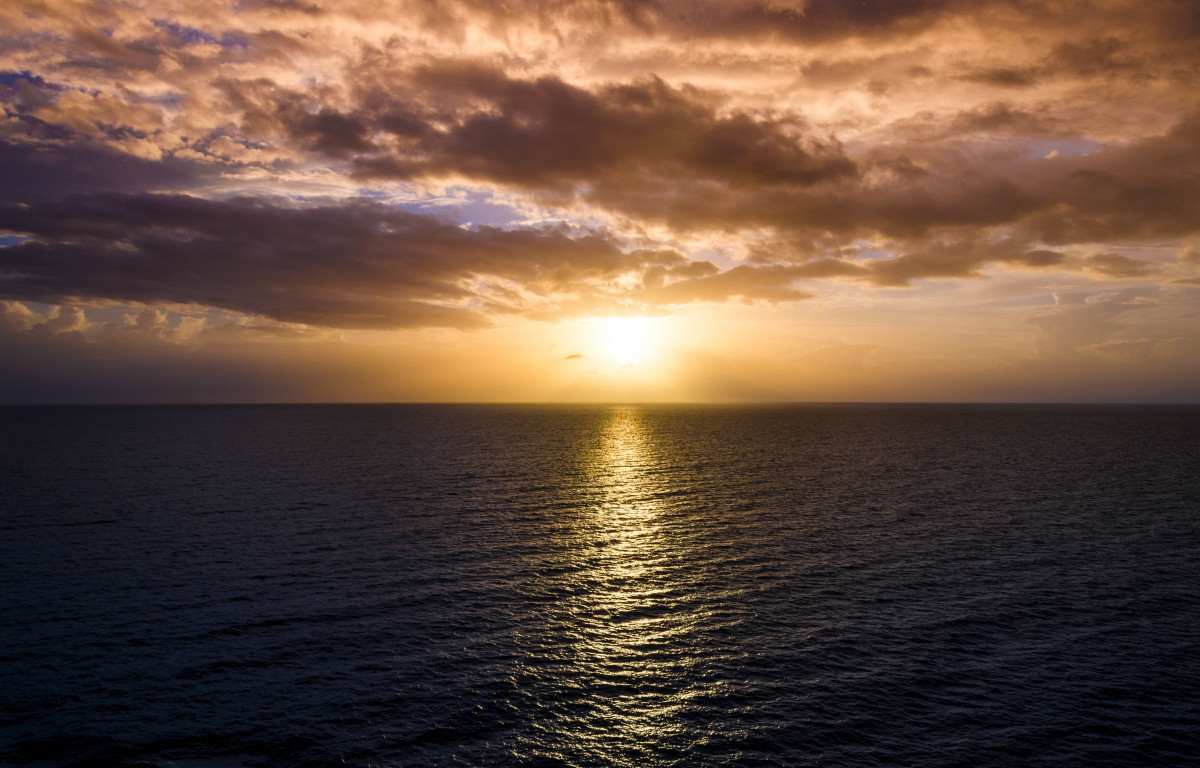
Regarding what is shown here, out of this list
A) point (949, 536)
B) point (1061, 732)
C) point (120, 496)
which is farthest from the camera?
point (120, 496)

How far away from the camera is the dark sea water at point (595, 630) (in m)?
28.3

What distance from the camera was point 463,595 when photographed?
46.0 meters

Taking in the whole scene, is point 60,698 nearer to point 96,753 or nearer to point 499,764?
point 96,753

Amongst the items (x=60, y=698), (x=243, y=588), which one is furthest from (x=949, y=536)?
(x=60, y=698)

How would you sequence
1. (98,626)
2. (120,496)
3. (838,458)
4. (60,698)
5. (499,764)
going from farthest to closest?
(838,458) < (120,496) < (98,626) < (60,698) < (499,764)

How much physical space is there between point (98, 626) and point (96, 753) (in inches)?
637

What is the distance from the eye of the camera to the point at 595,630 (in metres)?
40.5

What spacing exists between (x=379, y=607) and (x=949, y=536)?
5475cm

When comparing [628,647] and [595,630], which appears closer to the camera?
[628,647]

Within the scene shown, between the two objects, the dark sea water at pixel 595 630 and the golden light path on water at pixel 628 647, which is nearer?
the dark sea water at pixel 595 630

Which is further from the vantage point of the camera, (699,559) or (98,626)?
(699,559)

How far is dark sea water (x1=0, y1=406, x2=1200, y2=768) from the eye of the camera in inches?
1113

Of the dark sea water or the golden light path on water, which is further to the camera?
the golden light path on water

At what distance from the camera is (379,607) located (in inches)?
1720
